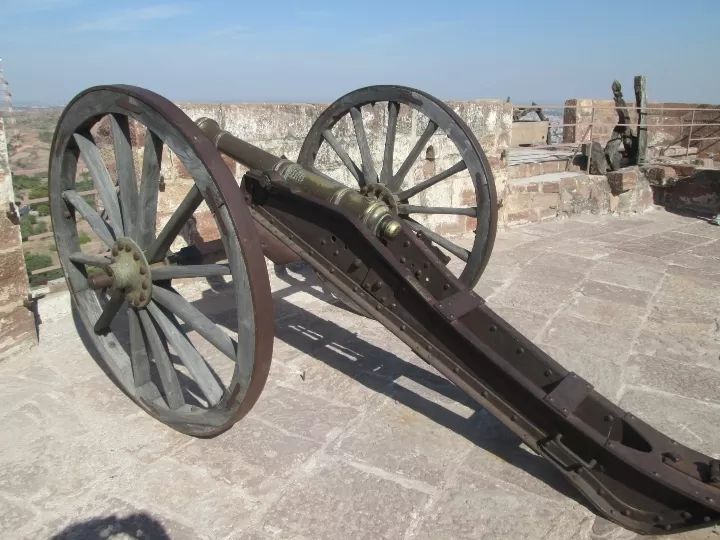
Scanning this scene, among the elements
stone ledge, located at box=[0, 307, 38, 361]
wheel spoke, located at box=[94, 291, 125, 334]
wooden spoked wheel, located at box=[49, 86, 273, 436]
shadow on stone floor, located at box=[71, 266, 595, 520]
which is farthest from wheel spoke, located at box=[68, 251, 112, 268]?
stone ledge, located at box=[0, 307, 38, 361]

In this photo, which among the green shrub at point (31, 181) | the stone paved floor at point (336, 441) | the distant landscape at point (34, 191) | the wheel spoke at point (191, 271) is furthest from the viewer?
the green shrub at point (31, 181)

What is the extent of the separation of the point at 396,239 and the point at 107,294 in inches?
58.8

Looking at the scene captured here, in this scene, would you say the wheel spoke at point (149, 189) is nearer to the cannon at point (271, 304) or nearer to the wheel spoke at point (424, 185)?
the cannon at point (271, 304)

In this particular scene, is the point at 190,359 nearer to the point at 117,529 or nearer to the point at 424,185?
the point at 117,529

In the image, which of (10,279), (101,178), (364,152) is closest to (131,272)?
(101,178)

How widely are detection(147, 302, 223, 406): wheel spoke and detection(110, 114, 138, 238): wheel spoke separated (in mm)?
369

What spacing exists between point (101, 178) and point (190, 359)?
95 cm

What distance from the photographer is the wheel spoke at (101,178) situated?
8.36ft

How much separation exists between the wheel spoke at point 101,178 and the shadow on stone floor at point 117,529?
114cm

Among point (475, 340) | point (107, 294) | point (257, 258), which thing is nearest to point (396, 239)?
point (475, 340)

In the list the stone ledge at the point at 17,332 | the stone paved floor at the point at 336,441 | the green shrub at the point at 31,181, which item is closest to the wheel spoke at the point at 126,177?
the stone paved floor at the point at 336,441

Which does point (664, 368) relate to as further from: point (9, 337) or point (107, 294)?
point (9, 337)

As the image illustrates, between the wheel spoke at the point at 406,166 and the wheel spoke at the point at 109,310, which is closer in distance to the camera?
the wheel spoke at the point at 109,310

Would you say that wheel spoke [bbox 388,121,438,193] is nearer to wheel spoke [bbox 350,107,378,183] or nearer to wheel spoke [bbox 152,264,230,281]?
wheel spoke [bbox 350,107,378,183]
